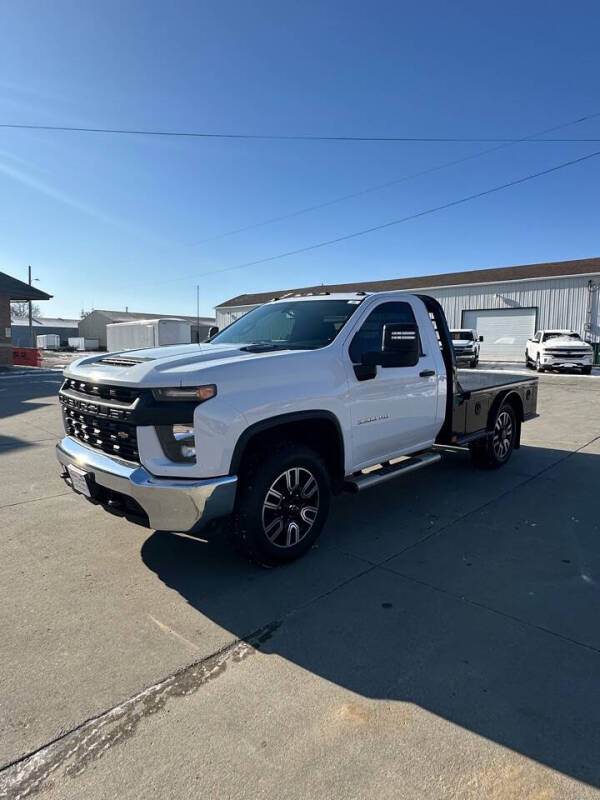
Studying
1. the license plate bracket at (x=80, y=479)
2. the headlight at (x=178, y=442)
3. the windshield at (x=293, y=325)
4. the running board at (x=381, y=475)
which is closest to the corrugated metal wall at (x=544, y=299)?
the running board at (x=381, y=475)

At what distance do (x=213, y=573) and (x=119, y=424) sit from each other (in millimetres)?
1267

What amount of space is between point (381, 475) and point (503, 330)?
101 feet

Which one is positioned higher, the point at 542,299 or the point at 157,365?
the point at 542,299

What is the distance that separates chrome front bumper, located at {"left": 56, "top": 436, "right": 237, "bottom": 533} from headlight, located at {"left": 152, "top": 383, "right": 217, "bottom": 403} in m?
0.49

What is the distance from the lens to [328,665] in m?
2.75

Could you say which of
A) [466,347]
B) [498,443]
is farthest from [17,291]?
[498,443]

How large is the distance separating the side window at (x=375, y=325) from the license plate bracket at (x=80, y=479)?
218 cm

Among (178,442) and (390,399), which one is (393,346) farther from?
(178,442)

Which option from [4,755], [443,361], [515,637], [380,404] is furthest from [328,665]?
→ [443,361]

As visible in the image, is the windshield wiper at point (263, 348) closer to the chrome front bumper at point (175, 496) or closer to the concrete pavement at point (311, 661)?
the chrome front bumper at point (175, 496)

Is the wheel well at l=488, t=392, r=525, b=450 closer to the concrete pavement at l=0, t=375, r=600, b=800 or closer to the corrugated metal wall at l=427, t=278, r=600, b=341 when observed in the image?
the concrete pavement at l=0, t=375, r=600, b=800

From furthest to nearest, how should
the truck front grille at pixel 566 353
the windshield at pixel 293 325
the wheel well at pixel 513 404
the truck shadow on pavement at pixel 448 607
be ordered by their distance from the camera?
the truck front grille at pixel 566 353, the wheel well at pixel 513 404, the windshield at pixel 293 325, the truck shadow on pavement at pixel 448 607

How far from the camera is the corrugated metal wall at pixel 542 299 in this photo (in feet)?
95.3

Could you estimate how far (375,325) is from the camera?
4.68 m
